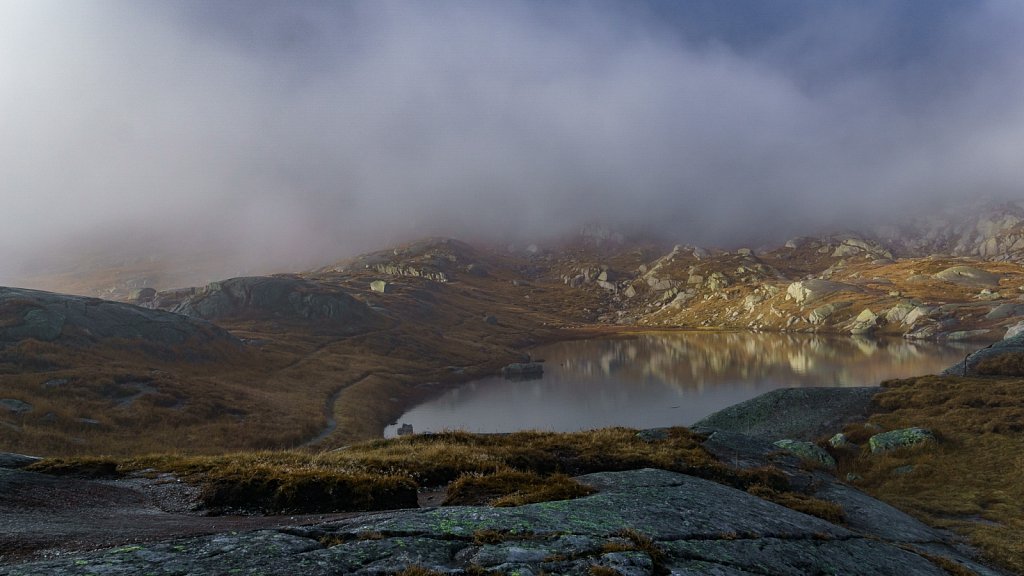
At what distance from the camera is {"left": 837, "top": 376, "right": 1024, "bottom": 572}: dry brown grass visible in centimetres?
2061

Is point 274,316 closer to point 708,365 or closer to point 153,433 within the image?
point 153,433

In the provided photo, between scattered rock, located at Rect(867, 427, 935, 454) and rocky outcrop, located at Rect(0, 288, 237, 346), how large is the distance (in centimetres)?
10224

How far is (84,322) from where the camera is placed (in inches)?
3258

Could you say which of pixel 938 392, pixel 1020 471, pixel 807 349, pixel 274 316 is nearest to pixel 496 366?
pixel 274 316

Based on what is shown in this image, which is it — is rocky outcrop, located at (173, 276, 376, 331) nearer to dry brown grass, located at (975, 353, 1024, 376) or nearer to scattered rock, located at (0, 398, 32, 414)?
scattered rock, located at (0, 398, 32, 414)

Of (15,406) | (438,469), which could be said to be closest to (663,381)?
(438,469)

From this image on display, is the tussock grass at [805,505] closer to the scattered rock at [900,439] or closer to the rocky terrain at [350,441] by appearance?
the rocky terrain at [350,441]

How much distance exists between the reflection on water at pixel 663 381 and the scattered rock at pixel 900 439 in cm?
4070

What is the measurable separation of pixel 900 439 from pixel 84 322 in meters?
111

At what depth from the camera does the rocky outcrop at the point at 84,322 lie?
75500 millimetres

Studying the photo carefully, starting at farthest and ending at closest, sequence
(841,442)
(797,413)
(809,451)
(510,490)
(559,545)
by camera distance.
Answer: (797,413) → (841,442) → (809,451) → (510,490) → (559,545)

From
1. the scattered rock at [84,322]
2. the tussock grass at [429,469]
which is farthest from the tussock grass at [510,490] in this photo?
the scattered rock at [84,322]

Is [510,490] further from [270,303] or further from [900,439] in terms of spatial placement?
[270,303]

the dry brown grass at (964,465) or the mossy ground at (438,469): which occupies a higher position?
the mossy ground at (438,469)
